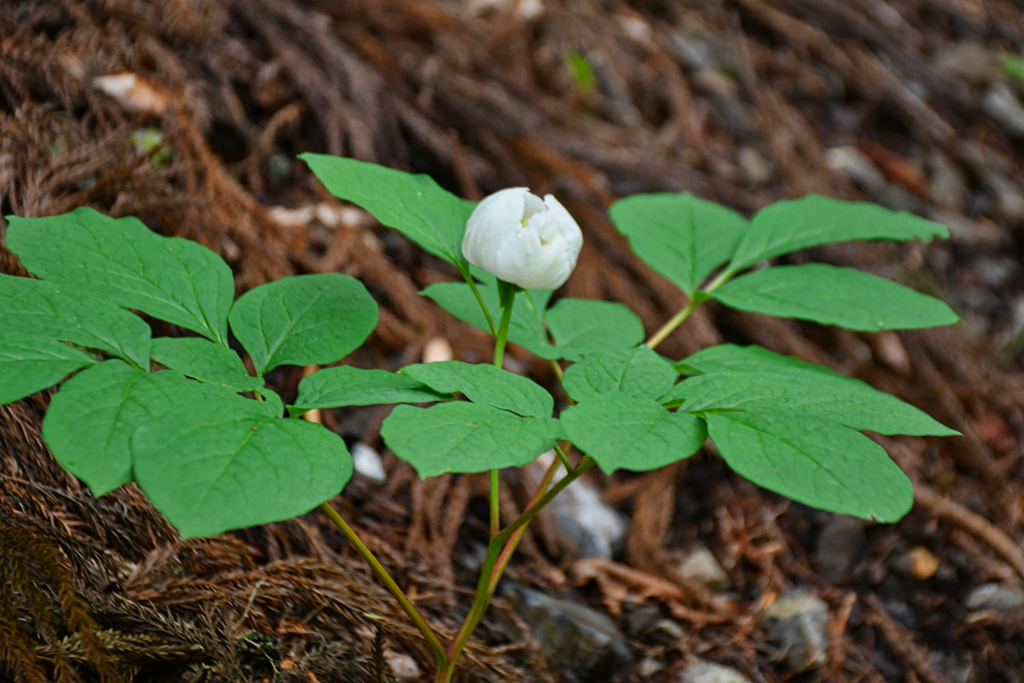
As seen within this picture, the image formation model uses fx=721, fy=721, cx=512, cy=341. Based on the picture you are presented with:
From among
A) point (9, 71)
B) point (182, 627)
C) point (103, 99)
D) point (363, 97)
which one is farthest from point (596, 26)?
point (182, 627)

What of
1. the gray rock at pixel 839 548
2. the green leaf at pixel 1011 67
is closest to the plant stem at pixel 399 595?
the gray rock at pixel 839 548

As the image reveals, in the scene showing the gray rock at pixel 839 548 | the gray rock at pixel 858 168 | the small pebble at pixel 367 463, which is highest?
the gray rock at pixel 858 168

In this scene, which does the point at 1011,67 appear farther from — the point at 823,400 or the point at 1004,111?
the point at 823,400

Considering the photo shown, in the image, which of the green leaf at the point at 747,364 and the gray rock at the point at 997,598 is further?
the gray rock at the point at 997,598

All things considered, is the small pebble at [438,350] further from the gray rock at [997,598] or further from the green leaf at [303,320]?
the gray rock at [997,598]

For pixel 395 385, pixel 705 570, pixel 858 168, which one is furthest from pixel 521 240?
pixel 858 168

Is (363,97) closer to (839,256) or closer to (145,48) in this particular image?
(145,48)
